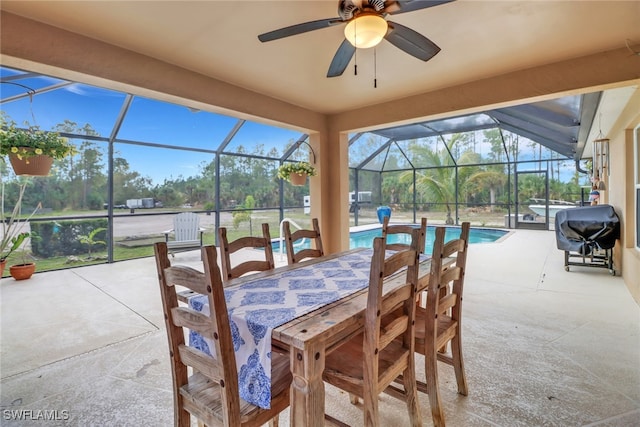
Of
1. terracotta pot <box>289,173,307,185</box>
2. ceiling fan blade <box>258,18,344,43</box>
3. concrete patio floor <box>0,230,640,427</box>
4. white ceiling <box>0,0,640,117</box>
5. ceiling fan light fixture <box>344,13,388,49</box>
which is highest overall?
white ceiling <box>0,0,640,117</box>

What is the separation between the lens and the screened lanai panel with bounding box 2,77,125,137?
14.6 feet

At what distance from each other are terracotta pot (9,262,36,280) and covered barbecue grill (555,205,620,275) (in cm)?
799

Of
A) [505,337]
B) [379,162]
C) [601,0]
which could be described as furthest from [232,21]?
[379,162]

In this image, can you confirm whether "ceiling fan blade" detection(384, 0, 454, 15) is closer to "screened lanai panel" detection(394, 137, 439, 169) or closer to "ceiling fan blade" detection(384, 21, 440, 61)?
"ceiling fan blade" detection(384, 21, 440, 61)

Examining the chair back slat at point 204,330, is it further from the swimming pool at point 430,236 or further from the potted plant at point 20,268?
the swimming pool at point 430,236

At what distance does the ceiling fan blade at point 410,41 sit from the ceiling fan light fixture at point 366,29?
0.26ft

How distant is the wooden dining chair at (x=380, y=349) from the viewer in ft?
4.25

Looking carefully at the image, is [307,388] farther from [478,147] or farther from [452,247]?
[478,147]

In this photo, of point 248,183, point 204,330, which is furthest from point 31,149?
point 248,183


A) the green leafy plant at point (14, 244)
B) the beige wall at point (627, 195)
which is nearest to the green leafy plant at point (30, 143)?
the green leafy plant at point (14, 244)

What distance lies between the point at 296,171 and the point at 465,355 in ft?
9.45

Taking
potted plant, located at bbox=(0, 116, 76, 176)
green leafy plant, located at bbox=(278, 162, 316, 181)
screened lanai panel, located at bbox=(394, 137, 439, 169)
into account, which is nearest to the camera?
potted plant, located at bbox=(0, 116, 76, 176)

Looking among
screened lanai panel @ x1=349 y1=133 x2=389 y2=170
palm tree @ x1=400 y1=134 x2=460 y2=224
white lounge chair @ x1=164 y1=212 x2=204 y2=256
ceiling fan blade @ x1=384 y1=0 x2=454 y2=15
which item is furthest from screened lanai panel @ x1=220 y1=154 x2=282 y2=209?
ceiling fan blade @ x1=384 y1=0 x2=454 y2=15

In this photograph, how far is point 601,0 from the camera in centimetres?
199
